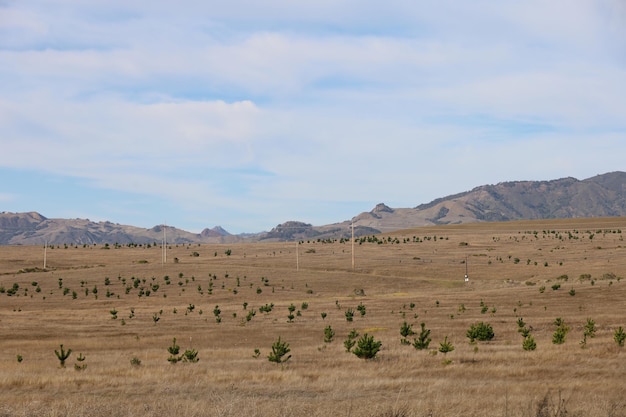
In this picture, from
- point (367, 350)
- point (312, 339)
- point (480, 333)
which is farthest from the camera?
point (312, 339)

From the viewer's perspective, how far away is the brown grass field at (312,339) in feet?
52.9

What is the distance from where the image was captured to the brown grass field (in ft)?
52.9

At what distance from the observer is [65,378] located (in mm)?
22297

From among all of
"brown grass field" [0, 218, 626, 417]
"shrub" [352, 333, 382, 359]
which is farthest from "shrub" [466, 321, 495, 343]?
"shrub" [352, 333, 382, 359]

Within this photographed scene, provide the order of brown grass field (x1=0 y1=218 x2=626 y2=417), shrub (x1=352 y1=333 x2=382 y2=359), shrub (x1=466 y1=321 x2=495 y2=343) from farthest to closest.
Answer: shrub (x1=466 y1=321 x2=495 y2=343)
shrub (x1=352 y1=333 x2=382 y2=359)
brown grass field (x1=0 y1=218 x2=626 y2=417)

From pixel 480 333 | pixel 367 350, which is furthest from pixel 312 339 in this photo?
pixel 367 350

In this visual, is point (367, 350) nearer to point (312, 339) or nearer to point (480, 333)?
point (480, 333)

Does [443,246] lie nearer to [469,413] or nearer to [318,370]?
[318,370]

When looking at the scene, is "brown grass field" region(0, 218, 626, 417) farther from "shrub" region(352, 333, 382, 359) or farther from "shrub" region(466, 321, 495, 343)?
"shrub" region(352, 333, 382, 359)

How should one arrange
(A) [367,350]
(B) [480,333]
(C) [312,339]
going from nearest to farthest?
(A) [367,350], (B) [480,333], (C) [312,339]

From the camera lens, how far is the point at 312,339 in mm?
39625

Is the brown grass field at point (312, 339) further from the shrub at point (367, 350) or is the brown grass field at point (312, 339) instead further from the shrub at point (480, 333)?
the shrub at point (367, 350)

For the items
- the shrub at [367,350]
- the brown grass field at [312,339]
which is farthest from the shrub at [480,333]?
the shrub at [367,350]

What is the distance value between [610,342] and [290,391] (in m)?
18.1
